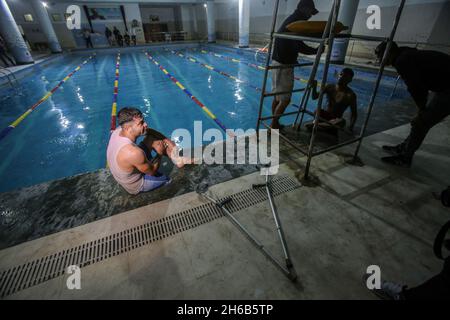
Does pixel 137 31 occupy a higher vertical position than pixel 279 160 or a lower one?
higher

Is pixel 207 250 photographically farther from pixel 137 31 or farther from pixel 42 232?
pixel 137 31

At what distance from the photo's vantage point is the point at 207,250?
6.38 ft

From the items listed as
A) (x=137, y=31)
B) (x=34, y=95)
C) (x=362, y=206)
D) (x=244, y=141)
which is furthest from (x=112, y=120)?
(x=137, y=31)

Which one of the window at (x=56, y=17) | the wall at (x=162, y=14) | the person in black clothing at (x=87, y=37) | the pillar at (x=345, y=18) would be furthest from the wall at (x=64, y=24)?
the pillar at (x=345, y=18)

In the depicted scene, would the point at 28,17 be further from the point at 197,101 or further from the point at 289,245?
the point at 289,245

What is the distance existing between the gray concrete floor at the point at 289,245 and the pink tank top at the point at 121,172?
295mm

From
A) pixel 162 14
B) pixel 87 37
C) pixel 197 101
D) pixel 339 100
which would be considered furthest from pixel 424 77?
pixel 162 14

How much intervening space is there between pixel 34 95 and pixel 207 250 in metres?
9.89

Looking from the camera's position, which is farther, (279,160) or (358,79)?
(358,79)

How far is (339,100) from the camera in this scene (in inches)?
152

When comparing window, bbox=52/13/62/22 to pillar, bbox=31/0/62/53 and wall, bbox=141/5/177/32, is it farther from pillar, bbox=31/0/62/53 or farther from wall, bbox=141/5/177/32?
wall, bbox=141/5/177/32

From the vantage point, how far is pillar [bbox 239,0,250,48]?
50.3 ft

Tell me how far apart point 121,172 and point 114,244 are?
746 mm

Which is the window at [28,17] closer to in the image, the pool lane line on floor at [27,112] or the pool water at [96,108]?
the pool water at [96,108]
